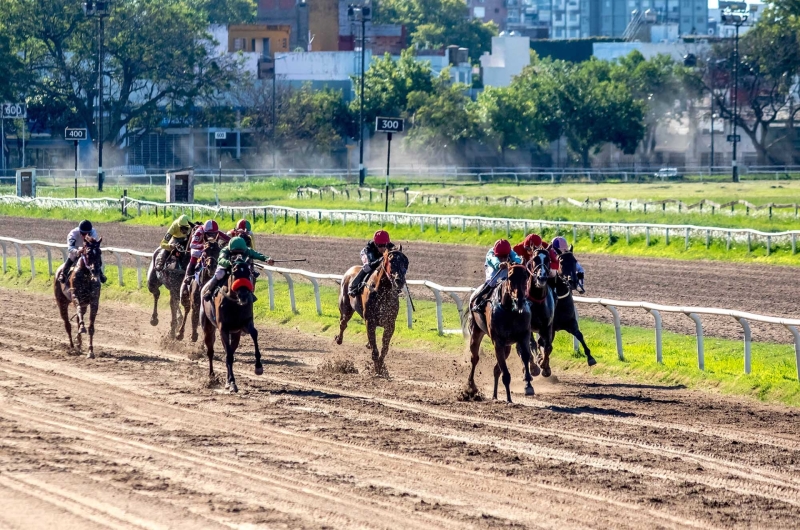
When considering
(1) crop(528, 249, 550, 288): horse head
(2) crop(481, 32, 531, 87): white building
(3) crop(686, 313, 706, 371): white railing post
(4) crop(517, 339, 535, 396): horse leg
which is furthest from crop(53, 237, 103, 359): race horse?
(2) crop(481, 32, 531, 87): white building

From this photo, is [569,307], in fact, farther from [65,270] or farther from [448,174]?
[448,174]

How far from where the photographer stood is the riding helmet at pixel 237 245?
13.0 m

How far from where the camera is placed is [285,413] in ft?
37.9

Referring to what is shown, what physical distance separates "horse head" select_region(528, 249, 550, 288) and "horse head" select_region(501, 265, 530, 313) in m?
0.08

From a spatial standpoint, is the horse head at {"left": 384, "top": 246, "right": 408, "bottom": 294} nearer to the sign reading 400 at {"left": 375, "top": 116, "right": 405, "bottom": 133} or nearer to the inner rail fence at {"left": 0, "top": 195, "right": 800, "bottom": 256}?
the inner rail fence at {"left": 0, "top": 195, "right": 800, "bottom": 256}

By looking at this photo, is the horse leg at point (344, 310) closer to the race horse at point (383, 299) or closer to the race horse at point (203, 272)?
the race horse at point (383, 299)

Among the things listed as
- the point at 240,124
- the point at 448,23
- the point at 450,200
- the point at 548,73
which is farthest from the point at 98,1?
the point at 448,23

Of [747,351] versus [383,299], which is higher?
[383,299]

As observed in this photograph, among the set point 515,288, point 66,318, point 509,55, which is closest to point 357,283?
point 515,288

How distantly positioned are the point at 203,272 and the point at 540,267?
4.53m

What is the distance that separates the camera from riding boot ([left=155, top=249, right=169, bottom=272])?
17.5m

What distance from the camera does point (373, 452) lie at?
31.9 feet

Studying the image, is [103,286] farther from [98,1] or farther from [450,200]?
[98,1]

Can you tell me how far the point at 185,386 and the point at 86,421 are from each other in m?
2.34
